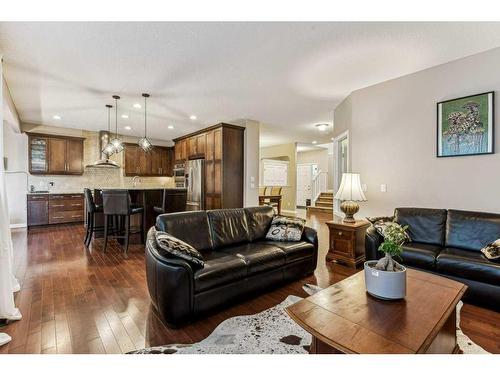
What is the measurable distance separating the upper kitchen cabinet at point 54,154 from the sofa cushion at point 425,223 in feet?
26.0

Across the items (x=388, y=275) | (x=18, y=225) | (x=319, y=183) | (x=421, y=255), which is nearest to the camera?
(x=388, y=275)

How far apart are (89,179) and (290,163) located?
22.3 ft

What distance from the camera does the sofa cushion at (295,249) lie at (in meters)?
2.84

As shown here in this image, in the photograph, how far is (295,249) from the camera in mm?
2904

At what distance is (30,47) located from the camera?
106 inches

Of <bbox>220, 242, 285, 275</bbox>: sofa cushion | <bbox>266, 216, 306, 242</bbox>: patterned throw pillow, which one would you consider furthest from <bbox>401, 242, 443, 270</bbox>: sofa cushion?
<bbox>220, 242, 285, 275</bbox>: sofa cushion

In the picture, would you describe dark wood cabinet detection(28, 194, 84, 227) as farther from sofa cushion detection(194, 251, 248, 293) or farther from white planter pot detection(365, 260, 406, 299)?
white planter pot detection(365, 260, 406, 299)

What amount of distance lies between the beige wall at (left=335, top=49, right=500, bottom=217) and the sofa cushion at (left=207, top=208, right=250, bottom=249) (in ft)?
7.52

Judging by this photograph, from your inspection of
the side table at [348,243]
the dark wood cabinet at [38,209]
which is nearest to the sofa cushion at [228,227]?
the side table at [348,243]

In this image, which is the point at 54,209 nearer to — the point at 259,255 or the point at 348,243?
the point at 259,255

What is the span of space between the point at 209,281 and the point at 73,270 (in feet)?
7.74

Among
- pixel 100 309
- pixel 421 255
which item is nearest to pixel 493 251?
pixel 421 255
